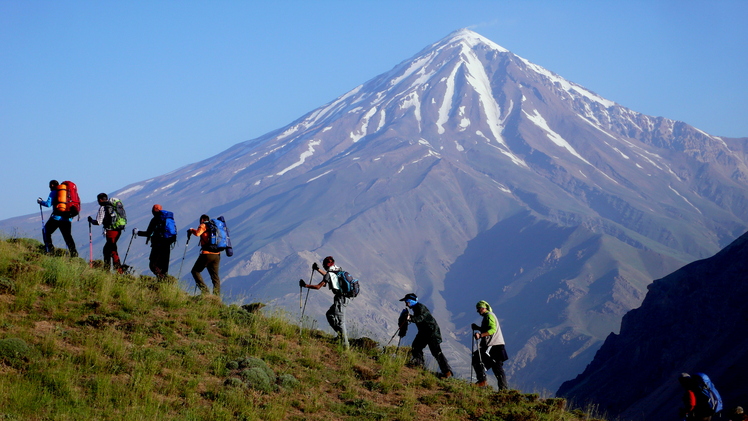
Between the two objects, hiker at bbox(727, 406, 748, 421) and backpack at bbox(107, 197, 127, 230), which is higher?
backpack at bbox(107, 197, 127, 230)

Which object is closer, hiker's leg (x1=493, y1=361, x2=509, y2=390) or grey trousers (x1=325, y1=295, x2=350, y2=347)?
grey trousers (x1=325, y1=295, x2=350, y2=347)

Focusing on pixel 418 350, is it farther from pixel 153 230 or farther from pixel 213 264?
pixel 153 230

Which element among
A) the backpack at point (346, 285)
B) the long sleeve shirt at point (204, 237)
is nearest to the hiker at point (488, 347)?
the backpack at point (346, 285)

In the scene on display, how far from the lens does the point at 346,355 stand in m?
13.9

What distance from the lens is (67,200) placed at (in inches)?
598

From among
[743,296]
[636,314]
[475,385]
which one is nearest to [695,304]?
[743,296]

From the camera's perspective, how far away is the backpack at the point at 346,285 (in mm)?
14009

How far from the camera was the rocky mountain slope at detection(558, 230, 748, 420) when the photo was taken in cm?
5900

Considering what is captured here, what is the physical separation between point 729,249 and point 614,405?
21515 mm

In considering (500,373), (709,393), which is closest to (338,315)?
(500,373)

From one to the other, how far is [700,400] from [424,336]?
5.49 meters

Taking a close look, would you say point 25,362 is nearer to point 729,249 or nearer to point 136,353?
point 136,353

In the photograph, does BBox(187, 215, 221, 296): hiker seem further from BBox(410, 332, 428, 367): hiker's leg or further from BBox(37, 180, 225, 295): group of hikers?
BBox(410, 332, 428, 367): hiker's leg

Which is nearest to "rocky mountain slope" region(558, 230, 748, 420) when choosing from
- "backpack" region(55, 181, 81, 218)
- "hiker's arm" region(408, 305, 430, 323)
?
"hiker's arm" region(408, 305, 430, 323)
